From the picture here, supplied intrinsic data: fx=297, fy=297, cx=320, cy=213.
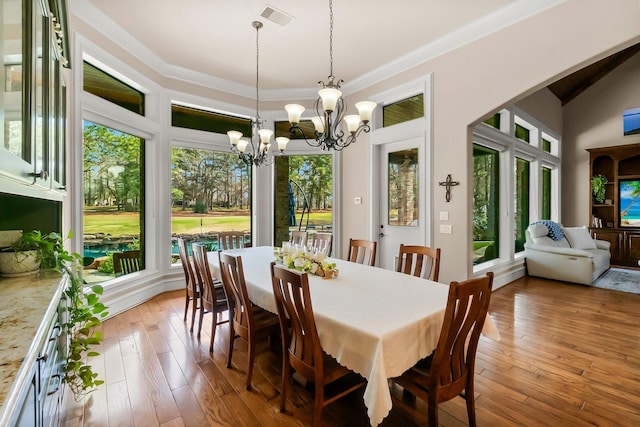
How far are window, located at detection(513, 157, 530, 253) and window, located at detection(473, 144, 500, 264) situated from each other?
4.09 feet

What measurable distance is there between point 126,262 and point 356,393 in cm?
350

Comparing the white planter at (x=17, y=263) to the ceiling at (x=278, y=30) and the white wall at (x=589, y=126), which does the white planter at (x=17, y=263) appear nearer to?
the ceiling at (x=278, y=30)

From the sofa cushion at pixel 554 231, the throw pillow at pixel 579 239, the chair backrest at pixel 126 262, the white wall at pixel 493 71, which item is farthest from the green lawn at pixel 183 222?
the throw pillow at pixel 579 239

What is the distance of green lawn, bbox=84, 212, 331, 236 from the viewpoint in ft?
11.9

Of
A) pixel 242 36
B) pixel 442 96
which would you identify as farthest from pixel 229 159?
pixel 442 96

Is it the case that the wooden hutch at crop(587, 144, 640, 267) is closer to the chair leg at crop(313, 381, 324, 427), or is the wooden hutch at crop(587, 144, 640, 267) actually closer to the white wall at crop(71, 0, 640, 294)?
the white wall at crop(71, 0, 640, 294)

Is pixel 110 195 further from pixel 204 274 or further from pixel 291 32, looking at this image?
pixel 291 32

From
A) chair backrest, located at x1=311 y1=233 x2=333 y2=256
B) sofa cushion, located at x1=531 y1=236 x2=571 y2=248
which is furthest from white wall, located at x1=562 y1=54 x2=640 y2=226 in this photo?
chair backrest, located at x1=311 y1=233 x2=333 y2=256

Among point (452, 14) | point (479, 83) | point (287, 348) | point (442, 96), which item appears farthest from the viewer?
point (442, 96)

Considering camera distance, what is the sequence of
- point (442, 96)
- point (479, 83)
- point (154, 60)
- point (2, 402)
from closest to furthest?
1. point (2, 402)
2. point (479, 83)
3. point (442, 96)
4. point (154, 60)

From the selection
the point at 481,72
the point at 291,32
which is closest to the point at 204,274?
the point at 291,32

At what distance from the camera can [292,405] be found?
200 centimetres

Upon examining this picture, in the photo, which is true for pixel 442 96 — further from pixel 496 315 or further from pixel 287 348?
pixel 287 348

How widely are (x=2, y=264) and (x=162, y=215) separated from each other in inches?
105
